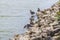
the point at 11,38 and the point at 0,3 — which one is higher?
the point at 0,3

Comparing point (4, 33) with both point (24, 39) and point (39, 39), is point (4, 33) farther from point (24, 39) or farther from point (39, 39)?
point (39, 39)

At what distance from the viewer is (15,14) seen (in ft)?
43.1

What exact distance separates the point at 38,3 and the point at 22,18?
12.1 ft

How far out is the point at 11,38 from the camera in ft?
30.3

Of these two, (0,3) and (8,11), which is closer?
(8,11)

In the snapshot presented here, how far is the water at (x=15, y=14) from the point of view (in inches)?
403

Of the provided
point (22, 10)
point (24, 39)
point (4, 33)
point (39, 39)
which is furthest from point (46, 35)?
point (22, 10)

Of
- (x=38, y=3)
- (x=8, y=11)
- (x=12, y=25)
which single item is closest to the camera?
(x=12, y=25)

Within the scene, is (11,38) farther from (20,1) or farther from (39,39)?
(20,1)

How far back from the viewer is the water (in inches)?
403

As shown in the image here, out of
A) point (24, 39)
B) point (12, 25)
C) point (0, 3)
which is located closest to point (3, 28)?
point (12, 25)

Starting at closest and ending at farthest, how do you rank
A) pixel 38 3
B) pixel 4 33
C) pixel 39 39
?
pixel 39 39 → pixel 4 33 → pixel 38 3

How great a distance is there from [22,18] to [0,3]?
4004 millimetres

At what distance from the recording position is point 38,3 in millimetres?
15609
